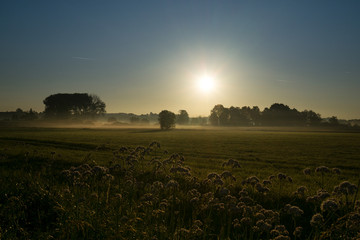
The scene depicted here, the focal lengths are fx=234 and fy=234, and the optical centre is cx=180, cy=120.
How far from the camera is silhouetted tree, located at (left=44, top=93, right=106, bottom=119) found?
14925 centimetres

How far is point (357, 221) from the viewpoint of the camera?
4031mm

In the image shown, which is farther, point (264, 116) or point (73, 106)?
point (264, 116)

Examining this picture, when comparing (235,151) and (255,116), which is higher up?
(255,116)

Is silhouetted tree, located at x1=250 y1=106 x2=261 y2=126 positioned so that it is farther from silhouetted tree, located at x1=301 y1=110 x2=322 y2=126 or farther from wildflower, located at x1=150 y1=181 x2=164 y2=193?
wildflower, located at x1=150 y1=181 x2=164 y2=193

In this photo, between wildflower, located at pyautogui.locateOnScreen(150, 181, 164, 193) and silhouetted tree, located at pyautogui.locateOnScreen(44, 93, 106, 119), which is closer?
wildflower, located at pyautogui.locateOnScreen(150, 181, 164, 193)

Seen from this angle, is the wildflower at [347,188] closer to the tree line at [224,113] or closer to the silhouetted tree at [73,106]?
the tree line at [224,113]

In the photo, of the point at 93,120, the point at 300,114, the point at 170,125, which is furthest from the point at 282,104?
the point at 93,120

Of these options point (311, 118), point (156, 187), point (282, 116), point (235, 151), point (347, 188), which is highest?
point (282, 116)

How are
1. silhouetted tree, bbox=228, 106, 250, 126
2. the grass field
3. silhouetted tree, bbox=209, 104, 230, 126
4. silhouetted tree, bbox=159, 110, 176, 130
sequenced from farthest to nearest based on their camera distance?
silhouetted tree, bbox=209, 104, 230, 126 < silhouetted tree, bbox=228, 106, 250, 126 < silhouetted tree, bbox=159, 110, 176, 130 < the grass field

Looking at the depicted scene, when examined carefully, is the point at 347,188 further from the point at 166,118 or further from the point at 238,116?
the point at 238,116

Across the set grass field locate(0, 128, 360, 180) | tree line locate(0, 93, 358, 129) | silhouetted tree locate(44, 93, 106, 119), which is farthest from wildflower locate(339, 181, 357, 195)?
silhouetted tree locate(44, 93, 106, 119)

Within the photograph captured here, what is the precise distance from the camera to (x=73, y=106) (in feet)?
500

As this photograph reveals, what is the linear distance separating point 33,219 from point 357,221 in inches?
296

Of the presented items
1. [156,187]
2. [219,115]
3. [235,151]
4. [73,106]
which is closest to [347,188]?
[156,187]
